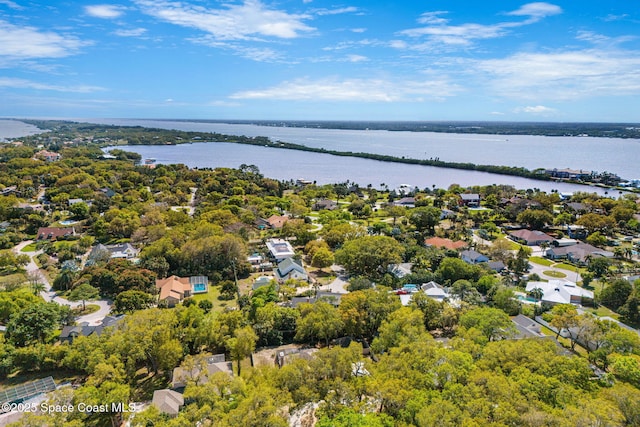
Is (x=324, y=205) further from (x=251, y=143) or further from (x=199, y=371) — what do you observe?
(x=251, y=143)

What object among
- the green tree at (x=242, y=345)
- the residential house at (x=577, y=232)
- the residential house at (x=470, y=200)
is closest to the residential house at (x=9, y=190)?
the green tree at (x=242, y=345)

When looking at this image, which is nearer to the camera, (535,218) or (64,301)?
(64,301)

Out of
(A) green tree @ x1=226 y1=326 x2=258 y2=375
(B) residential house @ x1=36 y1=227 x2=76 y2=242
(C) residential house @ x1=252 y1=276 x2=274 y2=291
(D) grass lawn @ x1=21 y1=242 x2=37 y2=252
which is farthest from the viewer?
(B) residential house @ x1=36 y1=227 x2=76 y2=242

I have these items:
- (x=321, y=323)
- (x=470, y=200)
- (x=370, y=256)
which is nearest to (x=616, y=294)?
(x=370, y=256)

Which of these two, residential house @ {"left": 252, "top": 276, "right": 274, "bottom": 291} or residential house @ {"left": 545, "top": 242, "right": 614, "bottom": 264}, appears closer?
residential house @ {"left": 252, "top": 276, "right": 274, "bottom": 291}

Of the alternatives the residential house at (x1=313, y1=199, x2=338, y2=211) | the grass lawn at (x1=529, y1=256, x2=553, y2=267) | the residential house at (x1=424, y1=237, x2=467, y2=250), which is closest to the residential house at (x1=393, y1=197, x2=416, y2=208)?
the residential house at (x1=313, y1=199, x2=338, y2=211)

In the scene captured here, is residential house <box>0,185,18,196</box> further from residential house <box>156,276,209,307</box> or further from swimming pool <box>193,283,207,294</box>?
swimming pool <box>193,283,207,294</box>

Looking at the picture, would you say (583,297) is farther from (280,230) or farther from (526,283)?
(280,230)

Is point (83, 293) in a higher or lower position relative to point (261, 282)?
higher
